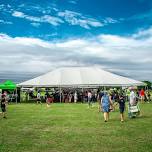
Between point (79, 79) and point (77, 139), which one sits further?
point (79, 79)

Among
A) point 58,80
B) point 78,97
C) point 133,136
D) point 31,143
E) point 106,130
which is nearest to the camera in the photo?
point 31,143

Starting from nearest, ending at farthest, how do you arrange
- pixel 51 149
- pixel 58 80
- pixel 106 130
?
pixel 51 149 < pixel 106 130 < pixel 58 80

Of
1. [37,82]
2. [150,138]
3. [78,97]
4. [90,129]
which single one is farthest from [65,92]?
[150,138]

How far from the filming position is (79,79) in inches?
1775

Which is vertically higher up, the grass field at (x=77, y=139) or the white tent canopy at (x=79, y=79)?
the white tent canopy at (x=79, y=79)

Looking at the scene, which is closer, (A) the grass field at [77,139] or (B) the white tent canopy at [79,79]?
(A) the grass field at [77,139]

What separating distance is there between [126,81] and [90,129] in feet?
97.6

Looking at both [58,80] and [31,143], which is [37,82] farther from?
[31,143]

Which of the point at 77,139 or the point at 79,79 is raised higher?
the point at 79,79

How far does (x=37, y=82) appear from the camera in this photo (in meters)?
44.9

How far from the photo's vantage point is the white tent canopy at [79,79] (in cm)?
4353

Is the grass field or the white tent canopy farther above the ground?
the white tent canopy

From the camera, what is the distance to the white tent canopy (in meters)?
43.5

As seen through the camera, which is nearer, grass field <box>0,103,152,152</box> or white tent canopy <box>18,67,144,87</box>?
grass field <box>0,103,152,152</box>
